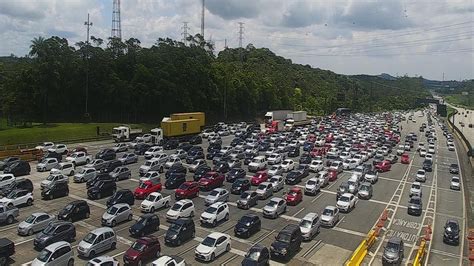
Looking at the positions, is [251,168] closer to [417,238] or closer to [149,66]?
[417,238]

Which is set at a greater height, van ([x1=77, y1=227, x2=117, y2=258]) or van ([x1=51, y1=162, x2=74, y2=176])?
van ([x1=51, y1=162, x2=74, y2=176])

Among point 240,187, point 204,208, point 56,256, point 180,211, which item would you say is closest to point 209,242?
point 180,211

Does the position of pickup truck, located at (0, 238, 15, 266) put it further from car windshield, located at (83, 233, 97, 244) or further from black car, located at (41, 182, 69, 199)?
black car, located at (41, 182, 69, 199)

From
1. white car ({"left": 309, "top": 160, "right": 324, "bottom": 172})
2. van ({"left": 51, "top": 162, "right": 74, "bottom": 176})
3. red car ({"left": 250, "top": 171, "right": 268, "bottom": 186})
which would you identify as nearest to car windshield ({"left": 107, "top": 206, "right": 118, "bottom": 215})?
van ({"left": 51, "top": 162, "right": 74, "bottom": 176})

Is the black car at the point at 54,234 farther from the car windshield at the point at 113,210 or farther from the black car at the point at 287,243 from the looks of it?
the black car at the point at 287,243

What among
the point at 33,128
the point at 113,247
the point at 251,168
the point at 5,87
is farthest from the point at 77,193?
the point at 5,87

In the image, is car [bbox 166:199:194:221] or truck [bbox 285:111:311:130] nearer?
car [bbox 166:199:194:221]

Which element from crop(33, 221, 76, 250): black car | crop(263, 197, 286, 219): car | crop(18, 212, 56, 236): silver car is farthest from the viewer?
crop(263, 197, 286, 219): car
